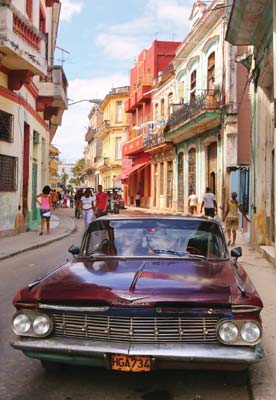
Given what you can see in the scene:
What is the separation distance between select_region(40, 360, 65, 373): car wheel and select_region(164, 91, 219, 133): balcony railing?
20.3m

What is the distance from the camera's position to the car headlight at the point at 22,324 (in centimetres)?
384

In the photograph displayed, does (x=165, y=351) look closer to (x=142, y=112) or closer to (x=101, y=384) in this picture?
(x=101, y=384)

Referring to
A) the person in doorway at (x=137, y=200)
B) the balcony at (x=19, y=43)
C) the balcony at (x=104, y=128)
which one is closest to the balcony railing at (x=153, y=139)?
the person in doorway at (x=137, y=200)

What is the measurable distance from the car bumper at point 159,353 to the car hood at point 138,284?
0.97ft

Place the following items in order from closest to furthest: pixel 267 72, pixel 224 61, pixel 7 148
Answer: pixel 267 72, pixel 7 148, pixel 224 61

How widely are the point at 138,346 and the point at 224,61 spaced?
21.4 m

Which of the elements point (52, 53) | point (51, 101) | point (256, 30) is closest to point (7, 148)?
point (51, 101)

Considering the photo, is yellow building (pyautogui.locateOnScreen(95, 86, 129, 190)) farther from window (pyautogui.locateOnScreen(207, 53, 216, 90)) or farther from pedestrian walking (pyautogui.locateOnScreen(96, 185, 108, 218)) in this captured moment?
pedestrian walking (pyautogui.locateOnScreen(96, 185, 108, 218))

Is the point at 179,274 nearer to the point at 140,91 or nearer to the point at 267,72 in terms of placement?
the point at 267,72

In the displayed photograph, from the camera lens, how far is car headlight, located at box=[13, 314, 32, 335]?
12.6 feet

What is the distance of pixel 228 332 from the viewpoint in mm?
3621

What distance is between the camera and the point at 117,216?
5.62m

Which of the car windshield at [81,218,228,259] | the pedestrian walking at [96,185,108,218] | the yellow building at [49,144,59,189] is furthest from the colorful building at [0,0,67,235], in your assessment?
the yellow building at [49,144,59,189]

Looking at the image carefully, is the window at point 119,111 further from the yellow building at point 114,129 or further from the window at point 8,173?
the window at point 8,173
